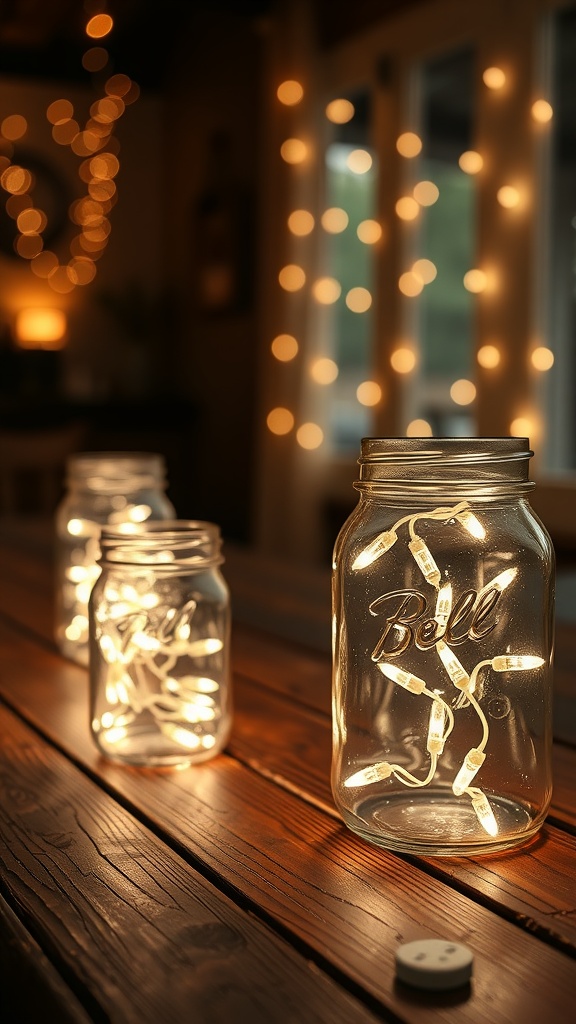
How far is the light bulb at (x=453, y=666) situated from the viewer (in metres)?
0.60

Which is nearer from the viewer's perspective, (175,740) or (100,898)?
(100,898)

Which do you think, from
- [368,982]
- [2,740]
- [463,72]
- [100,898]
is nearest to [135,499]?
[2,740]

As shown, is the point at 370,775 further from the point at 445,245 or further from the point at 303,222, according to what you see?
the point at 303,222

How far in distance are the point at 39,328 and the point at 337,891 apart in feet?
17.5

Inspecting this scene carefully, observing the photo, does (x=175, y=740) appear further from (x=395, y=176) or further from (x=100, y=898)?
(x=395, y=176)

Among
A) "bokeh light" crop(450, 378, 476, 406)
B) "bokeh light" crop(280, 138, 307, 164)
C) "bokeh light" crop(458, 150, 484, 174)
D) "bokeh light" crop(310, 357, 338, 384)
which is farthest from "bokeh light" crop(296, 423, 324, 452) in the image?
"bokeh light" crop(458, 150, 484, 174)

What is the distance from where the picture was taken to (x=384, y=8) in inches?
161

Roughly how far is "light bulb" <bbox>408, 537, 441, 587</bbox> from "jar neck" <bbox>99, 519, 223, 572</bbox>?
0.20 m

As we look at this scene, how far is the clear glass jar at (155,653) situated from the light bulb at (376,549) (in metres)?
0.18

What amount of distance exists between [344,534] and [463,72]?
354 centimetres

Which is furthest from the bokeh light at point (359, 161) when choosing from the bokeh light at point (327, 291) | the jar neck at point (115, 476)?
the jar neck at point (115, 476)

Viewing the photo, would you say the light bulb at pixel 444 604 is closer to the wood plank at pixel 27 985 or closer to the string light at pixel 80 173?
the wood plank at pixel 27 985

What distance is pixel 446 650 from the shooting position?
0.60m

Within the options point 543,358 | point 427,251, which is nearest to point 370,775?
point 543,358
